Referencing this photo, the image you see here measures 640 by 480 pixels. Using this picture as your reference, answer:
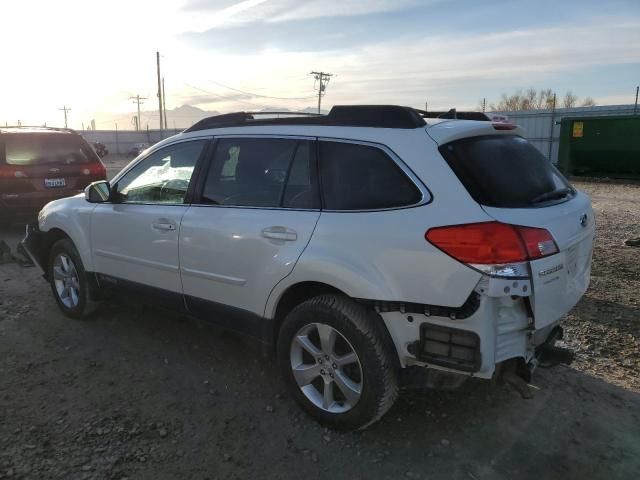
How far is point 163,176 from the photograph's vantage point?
4.05m

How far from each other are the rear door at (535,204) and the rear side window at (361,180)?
0.27 m

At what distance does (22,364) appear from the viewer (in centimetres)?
398

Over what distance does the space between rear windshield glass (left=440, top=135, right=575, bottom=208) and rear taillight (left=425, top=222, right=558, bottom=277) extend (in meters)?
0.16

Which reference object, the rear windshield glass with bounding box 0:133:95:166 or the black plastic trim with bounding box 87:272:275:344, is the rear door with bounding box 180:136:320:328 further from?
the rear windshield glass with bounding box 0:133:95:166

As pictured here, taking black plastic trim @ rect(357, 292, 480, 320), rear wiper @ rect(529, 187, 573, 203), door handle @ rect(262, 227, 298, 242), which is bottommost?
black plastic trim @ rect(357, 292, 480, 320)

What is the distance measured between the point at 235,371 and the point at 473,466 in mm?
1780

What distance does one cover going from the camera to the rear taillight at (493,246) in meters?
2.44

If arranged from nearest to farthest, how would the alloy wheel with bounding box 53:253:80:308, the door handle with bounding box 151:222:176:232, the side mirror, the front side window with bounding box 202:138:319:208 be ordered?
the front side window with bounding box 202:138:319:208 → the door handle with bounding box 151:222:176:232 → the side mirror → the alloy wheel with bounding box 53:253:80:308

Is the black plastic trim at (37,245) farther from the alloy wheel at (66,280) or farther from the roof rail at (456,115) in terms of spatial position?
the roof rail at (456,115)

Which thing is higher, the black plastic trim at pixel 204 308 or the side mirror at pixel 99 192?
the side mirror at pixel 99 192

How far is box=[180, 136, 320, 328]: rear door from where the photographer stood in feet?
10.2

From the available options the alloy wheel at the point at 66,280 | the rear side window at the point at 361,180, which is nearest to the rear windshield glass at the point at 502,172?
the rear side window at the point at 361,180

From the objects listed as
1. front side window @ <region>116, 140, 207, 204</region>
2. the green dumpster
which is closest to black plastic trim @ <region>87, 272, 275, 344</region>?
front side window @ <region>116, 140, 207, 204</region>

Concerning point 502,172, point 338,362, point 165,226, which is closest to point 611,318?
point 502,172
